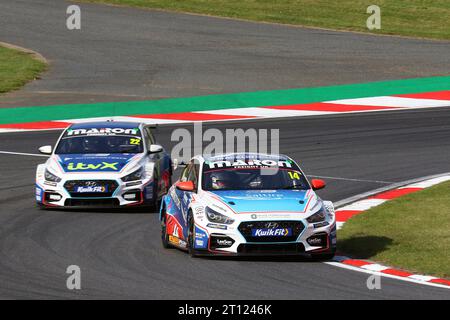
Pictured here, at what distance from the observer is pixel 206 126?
29781 mm

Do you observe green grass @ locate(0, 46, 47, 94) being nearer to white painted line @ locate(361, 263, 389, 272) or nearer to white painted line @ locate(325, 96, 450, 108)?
white painted line @ locate(325, 96, 450, 108)

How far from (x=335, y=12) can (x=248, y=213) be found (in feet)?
105

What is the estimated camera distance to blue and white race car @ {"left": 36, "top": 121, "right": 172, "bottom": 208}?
19734 millimetres

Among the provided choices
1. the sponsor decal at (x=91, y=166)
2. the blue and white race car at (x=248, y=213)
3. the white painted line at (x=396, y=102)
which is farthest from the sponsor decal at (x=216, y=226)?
the white painted line at (x=396, y=102)

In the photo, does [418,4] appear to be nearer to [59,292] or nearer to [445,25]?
[445,25]

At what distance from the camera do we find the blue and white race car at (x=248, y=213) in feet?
49.9

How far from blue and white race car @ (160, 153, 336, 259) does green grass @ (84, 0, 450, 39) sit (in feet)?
90.8

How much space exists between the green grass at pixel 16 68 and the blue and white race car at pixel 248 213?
18900 millimetres

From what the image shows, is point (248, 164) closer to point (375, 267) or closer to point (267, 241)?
point (267, 241)

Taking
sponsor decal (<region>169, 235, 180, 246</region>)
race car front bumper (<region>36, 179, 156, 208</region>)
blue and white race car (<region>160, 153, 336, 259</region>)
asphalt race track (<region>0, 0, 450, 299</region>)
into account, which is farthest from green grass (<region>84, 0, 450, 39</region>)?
sponsor decal (<region>169, 235, 180, 246</region>)

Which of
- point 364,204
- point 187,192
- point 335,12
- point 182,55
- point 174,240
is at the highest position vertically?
point 335,12

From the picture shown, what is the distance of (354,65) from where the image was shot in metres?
38.0

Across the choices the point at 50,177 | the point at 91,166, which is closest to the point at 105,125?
the point at 91,166

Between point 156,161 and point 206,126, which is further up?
point 156,161
